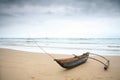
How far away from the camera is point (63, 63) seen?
344 centimetres

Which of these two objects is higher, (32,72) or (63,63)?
(63,63)

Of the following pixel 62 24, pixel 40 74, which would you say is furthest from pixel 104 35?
pixel 40 74

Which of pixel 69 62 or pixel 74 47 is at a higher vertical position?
pixel 69 62

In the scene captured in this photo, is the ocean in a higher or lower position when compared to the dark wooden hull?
lower

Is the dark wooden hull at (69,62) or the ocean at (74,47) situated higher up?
the dark wooden hull at (69,62)

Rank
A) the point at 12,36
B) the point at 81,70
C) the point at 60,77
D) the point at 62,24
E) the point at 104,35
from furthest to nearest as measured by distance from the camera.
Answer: the point at 12,36 → the point at 62,24 → the point at 104,35 → the point at 81,70 → the point at 60,77

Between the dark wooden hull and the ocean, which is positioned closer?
the dark wooden hull

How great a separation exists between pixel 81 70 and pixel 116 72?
0.89 m

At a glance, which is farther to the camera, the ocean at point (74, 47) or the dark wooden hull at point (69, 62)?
the ocean at point (74, 47)

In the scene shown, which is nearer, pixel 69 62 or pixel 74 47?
pixel 69 62

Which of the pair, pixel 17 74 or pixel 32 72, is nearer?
pixel 17 74

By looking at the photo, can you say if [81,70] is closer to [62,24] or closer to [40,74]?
[40,74]

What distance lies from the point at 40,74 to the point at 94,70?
1470mm

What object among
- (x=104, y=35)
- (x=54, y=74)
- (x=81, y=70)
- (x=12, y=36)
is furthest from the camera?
(x=12, y=36)
